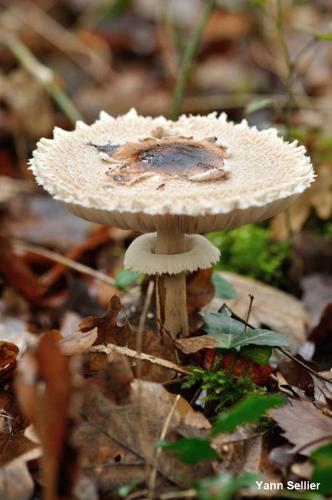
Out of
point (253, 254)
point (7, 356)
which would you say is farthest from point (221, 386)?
point (253, 254)

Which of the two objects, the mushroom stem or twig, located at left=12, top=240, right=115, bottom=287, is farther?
twig, located at left=12, top=240, right=115, bottom=287

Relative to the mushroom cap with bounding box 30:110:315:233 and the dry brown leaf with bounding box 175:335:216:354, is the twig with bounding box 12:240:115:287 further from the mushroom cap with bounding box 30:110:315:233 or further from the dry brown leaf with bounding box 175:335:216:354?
the dry brown leaf with bounding box 175:335:216:354

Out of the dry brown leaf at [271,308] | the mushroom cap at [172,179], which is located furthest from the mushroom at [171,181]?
the dry brown leaf at [271,308]

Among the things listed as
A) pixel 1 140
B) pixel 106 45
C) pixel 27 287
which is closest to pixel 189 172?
pixel 27 287

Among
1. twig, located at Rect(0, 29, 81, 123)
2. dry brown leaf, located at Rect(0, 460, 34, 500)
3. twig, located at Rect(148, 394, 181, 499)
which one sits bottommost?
dry brown leaf, located at Rect(0, 460, 34, 500)

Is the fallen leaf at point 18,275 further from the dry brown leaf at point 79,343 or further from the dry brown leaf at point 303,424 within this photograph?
the dry brown leaf at point 303,424

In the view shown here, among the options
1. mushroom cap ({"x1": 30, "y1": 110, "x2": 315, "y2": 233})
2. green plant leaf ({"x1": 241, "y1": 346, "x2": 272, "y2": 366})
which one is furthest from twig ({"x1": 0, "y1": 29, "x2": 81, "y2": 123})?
green plant leaf ({"x1": 241, "y1": 346, "x2": 272, "y2": 366})
